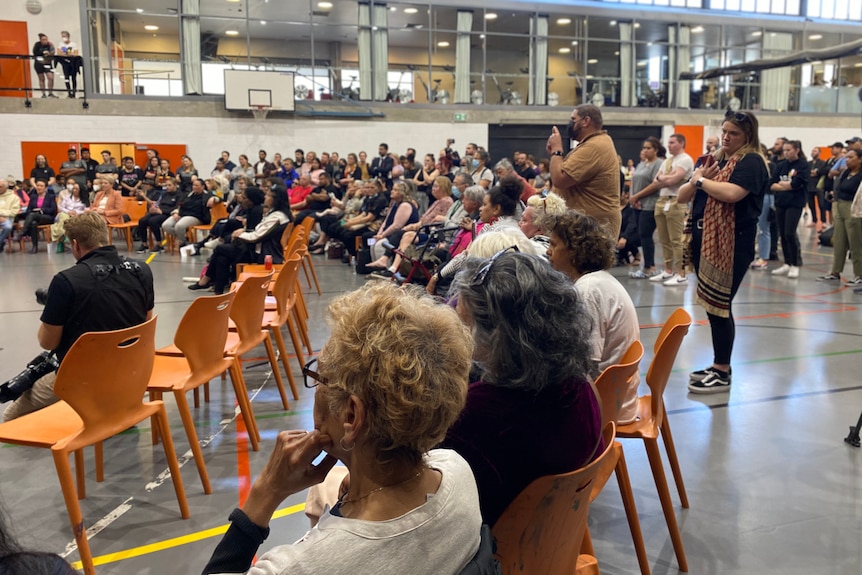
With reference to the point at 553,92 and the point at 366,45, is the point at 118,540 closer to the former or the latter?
the point at 366,45

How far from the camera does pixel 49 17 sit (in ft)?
50.8

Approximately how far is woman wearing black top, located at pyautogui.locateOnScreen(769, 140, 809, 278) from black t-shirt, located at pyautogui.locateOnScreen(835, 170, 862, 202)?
0.59 metres

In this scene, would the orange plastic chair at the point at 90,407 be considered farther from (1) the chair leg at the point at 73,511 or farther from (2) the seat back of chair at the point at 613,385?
(2) the seat back of chair at the point at 613,385

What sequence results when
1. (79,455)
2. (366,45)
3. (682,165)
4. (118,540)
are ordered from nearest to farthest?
(118,540) → (79,455) → (682,165) → (366,45)

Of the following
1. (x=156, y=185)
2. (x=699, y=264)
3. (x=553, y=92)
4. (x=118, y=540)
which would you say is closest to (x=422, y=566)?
(x=118, y=540)

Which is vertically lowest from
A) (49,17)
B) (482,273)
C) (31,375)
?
(31,375)

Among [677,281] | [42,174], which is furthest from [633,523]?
[42,174]

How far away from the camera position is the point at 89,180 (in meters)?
13.7

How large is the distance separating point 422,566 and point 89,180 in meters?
14.7

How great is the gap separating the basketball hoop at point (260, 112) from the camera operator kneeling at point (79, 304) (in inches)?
528

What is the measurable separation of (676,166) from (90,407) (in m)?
6.34

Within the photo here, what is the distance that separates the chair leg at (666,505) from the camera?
2.33 metres

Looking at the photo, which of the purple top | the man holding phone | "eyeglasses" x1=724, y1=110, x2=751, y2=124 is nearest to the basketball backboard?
the man holding phone

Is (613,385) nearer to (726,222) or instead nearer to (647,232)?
(726,222)
